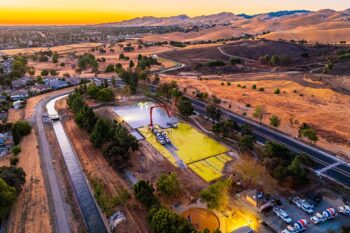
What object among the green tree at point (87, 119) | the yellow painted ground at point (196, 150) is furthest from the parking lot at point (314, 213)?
the green tree at point (87, 119)

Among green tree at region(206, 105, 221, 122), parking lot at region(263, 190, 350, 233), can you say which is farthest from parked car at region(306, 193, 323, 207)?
green tree at region(206, 105, 221, 122)

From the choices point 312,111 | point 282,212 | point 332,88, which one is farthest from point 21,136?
point 332,88

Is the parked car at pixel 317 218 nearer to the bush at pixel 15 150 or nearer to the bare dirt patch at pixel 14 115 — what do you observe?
the bush at pixel 15 150

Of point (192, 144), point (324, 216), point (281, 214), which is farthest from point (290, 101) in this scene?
point (281, 214)

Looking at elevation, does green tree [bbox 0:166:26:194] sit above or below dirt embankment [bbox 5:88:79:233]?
above

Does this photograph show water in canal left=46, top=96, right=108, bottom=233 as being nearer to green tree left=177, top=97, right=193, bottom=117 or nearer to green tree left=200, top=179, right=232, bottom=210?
green tree left=200, top=179, right=232, bottom=210

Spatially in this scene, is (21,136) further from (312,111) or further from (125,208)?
(312,111)
